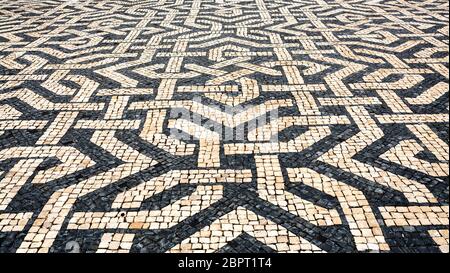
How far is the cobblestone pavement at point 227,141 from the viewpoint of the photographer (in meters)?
2.24

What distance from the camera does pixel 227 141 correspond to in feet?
9.97

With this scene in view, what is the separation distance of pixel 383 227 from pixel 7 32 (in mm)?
5739

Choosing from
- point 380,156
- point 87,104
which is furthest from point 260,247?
point 87,104

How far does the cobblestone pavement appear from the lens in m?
2.24

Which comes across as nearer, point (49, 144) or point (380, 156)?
point (380, 156)

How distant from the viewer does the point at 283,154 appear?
288cm

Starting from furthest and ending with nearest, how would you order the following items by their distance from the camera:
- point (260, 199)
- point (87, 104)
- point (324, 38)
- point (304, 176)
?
point (324, 38) → point (87, 104) → point (304, 176) → point (260, 199)

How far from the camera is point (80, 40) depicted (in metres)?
5.42

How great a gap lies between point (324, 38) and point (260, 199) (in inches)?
133
